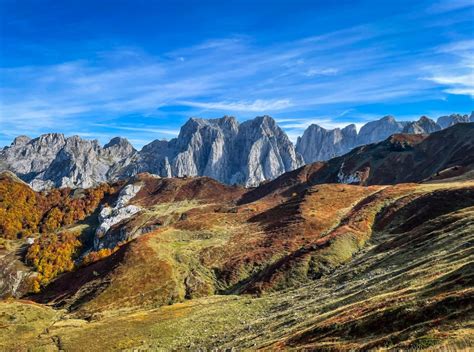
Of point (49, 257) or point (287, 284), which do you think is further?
point (49, 257)

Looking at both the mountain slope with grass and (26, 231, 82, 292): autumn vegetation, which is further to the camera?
(26, 231, 82, 292): autumn vegetation

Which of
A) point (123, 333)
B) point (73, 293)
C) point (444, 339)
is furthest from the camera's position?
point (73, 293)

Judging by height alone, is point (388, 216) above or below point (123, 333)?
above

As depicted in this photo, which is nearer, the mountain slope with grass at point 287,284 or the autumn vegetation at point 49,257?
the mountain slope with grass at point 287,284

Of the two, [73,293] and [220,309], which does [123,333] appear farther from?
[73,293]

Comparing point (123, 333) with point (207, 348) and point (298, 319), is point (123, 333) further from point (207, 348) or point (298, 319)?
point (298, 319)

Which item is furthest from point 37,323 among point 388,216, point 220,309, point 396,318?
point 388,216

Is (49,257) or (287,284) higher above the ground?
(49,257)

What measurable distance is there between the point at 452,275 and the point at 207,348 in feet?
105

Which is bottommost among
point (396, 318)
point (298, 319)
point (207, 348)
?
point (207, 348)

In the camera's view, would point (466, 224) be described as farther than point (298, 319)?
Yes

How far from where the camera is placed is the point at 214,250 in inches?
4377

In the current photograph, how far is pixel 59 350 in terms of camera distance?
198 ft

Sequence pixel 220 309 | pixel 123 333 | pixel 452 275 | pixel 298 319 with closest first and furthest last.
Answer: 1. pixel 452 275
2. pixel 298 319
3. pixel 123 333
4. pixel 220 309
